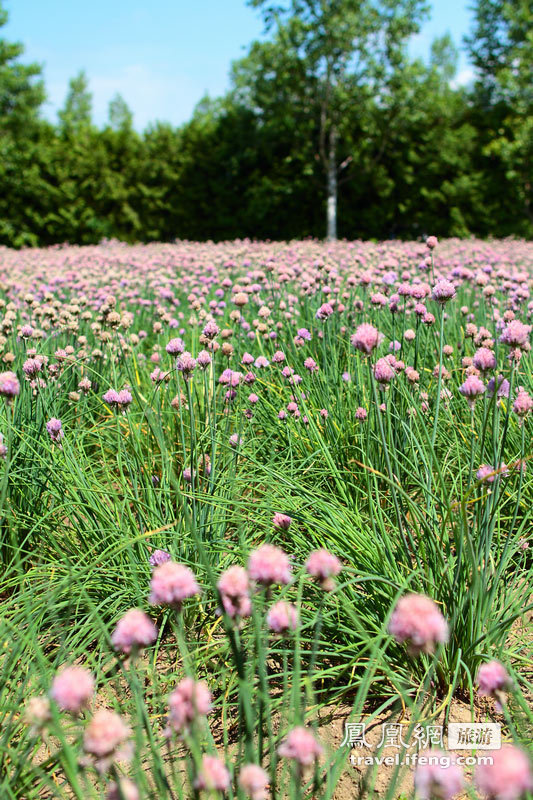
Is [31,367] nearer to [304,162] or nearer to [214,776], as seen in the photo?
[214,776]

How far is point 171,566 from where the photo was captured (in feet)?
3.15

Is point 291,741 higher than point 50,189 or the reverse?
the reverse

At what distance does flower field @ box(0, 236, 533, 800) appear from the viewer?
3.18ft

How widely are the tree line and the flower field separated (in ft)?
60.3

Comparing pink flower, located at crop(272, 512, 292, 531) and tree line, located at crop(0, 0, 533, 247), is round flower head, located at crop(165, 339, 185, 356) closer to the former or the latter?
pink flower, located at crop(272, 512, 292, 531)

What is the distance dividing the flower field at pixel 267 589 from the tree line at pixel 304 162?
60.3 feet

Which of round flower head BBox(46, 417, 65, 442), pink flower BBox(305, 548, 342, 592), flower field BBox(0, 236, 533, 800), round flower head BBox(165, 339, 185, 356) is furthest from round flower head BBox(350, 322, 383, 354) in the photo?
round flower head BBox(46, 417, 65, 442)

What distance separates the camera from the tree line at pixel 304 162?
1989 cm

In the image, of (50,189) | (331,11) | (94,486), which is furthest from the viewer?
(50,189)

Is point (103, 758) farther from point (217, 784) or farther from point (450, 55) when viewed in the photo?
point (450, 55)

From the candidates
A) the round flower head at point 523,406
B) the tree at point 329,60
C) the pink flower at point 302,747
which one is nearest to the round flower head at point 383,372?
the round flower head at point 523,406

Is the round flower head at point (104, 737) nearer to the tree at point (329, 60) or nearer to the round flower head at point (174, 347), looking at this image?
the round flower head at point (174, 347)

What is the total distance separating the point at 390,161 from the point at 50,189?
41.2 ft

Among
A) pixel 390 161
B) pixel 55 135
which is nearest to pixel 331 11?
pixel 390 161
